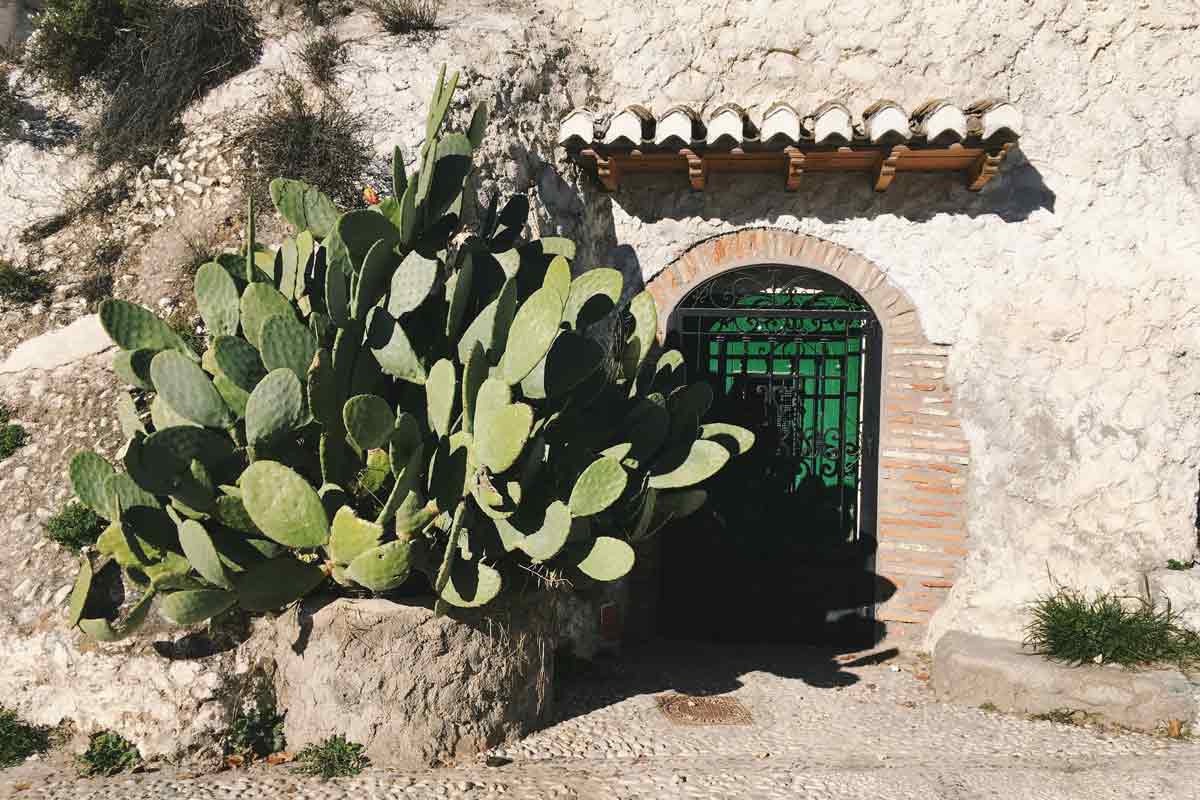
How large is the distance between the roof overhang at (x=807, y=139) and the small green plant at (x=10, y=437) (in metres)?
2.89

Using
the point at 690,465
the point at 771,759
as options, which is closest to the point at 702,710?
the point at 771,759

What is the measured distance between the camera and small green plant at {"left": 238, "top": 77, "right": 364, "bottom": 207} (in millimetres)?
4199

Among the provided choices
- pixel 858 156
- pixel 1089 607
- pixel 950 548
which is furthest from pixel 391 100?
pixel 1089 607

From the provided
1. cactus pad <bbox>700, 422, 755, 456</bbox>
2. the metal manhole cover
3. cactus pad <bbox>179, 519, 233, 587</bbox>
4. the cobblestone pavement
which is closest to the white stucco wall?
the cobblestone pavement

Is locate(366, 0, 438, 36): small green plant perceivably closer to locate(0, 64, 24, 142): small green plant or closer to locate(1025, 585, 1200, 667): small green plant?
locate(0, 64, 24, 142): small green plant

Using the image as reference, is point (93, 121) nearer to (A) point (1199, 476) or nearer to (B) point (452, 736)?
(B) point (452, 736)

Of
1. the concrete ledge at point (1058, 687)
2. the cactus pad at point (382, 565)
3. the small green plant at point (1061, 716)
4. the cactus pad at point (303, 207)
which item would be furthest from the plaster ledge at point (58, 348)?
the small green plant at point (1061, 716)

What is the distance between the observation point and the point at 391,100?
4.45 meters

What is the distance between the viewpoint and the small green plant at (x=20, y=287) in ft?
13.4

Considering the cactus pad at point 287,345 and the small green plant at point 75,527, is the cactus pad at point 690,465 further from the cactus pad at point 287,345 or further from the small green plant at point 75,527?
the small green plant at point 75,527

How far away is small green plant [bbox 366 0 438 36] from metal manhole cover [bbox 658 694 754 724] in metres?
3.79

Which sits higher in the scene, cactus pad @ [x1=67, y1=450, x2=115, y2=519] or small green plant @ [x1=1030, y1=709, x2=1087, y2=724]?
cactus pad @ [x1=67, y1=450, x2=115, y2=519]

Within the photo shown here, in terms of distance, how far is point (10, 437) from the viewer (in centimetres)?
365

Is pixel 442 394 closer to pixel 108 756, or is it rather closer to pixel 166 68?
pixel 108 756
